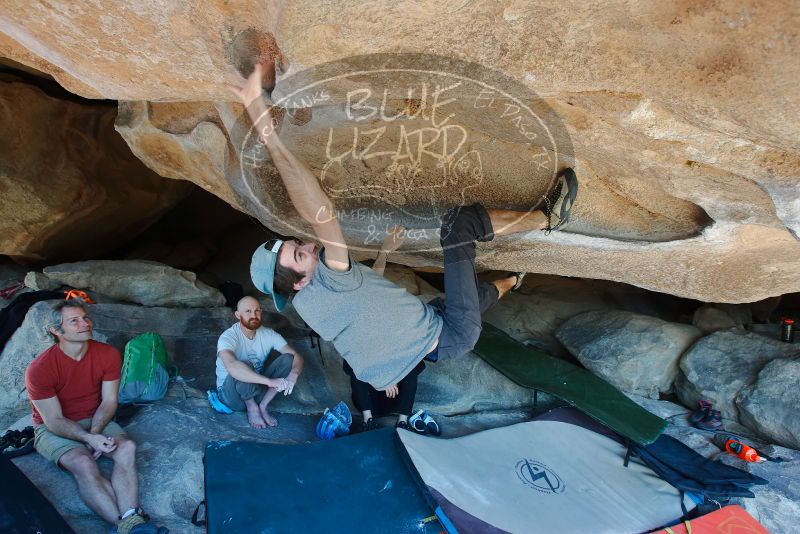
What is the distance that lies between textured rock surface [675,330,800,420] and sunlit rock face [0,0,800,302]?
67 centimetres

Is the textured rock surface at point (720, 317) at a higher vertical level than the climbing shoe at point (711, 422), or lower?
higher

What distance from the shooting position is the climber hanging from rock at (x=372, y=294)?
2.10m

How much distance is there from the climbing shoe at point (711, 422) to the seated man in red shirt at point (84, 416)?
10.2ft

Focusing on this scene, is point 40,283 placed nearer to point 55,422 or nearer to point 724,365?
point 55,422

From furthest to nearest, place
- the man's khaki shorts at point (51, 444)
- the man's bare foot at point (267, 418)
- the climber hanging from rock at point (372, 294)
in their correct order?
the man's bare foot at point (267, 418)
the man's khaki shorts at point (51, 444)
the climber hanging from rock at point (372, 294)

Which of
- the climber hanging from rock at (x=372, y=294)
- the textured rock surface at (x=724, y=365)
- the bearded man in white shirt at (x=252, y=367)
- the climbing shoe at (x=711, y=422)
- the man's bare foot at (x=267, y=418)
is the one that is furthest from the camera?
the textured rock surface at (x=724, y=365)

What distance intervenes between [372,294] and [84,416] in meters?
1.60

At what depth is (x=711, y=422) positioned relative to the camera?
345 centimetres

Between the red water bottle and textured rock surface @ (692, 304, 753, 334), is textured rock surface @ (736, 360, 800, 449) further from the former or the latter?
textured rock surface @ (692, 304, 753, 334)

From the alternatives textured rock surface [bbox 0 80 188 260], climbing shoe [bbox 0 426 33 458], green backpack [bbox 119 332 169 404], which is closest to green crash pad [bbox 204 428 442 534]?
green backpack [bbox 119 332 169 404]

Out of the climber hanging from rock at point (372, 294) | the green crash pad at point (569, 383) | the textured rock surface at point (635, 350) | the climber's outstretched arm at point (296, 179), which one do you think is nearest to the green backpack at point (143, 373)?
the climber hanging from rock at point (372, 294)

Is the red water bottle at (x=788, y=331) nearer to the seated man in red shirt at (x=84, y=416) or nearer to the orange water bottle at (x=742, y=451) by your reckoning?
the orange water bottle at (x=742, y=451)

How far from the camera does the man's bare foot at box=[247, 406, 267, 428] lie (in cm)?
305

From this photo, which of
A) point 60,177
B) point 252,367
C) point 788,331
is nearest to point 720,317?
point 788,331
